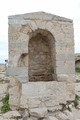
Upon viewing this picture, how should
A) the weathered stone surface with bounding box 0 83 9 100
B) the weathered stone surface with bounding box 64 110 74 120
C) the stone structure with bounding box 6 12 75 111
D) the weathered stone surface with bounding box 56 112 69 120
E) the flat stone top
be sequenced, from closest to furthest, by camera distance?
the weathered stone surface with bounding box 56 112 69 120 → the weathered stone surface with bounding box 64 110 74 120 → the stone structure with bounding box 6 12 75 111 → the flat stone top → the weathered stone surface with bounding box 0 83 9 100

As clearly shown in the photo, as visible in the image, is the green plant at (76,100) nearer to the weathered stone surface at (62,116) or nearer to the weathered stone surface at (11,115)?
the weathered stone surface at (62,116)

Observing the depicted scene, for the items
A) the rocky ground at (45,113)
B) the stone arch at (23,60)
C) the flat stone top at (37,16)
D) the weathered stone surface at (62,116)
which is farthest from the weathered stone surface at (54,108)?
the flat stone top at (37,16)

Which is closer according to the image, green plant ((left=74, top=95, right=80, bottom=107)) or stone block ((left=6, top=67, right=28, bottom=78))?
stone block ((left=6, top=67, right=28, bottom=78))

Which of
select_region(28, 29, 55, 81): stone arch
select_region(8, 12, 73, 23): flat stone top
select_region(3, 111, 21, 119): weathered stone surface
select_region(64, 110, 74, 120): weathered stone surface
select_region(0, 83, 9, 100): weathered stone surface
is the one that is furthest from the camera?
select_region(28, 29, 55, 81): stone arch

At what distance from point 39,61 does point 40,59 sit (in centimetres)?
8

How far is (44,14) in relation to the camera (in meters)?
8.75

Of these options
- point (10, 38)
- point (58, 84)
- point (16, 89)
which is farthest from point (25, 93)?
point (10, 38)

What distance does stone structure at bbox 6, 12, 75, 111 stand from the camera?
27.2ft

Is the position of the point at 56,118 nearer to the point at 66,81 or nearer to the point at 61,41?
the point at 66,81

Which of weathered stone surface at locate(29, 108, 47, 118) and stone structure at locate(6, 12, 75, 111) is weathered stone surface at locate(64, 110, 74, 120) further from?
weathered stone surface at locate(29, 108, 47, 118)

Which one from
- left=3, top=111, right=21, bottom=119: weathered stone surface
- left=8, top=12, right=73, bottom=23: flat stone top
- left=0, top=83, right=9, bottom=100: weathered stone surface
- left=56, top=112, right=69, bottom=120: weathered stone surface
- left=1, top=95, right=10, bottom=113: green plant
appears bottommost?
left=56, top=112, right=69, bottom=120: weathered stone surface

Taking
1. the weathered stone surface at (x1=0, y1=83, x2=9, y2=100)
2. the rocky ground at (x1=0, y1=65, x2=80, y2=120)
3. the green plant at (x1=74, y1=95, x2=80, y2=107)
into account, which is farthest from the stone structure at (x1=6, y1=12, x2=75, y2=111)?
the weathered stone surface at (x1=0, y1=83, x2=9, y2=100)

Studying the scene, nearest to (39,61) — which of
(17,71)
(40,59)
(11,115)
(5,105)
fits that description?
(40,59)

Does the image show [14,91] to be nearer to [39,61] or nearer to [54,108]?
[54,108]
